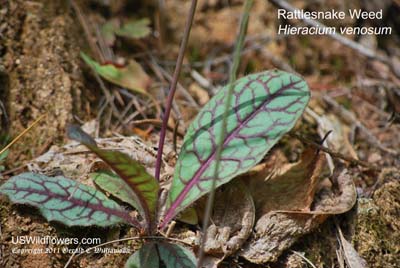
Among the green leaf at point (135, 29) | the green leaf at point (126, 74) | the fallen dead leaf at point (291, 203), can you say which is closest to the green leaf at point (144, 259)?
the fallen dead leaf at point (291, 203)

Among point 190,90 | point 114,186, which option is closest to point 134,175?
point 114,186

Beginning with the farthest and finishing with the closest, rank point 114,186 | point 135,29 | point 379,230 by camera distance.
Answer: point 135,29
point 379,230
point 114,186

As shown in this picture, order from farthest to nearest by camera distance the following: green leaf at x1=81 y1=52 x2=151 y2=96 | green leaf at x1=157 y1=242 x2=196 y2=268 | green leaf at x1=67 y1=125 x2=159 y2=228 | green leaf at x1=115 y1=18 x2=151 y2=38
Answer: green leaf at x1=115 y1=18 x2=151 y2=38, green leaf at x1=81 y1=52 x2=151 y2=96, green leaf at x1=157 y1=242 x2=196 y2=268, green leaf at x1=67 y1=125 x2=159 y2=228

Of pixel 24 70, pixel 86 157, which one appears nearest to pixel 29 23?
pixel 24 70

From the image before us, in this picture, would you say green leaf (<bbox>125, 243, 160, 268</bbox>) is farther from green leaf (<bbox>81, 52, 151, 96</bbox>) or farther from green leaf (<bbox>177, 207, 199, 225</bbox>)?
green leaf (<bbox>81, 52, 151, 96</bbox>)

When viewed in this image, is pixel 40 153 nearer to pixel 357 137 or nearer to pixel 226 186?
pixel 226 186

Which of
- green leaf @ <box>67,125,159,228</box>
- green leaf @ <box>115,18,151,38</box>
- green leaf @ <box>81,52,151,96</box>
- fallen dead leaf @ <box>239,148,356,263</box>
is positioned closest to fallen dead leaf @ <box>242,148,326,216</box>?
fallen dead leaf @ <box>239,148,356,263</box>

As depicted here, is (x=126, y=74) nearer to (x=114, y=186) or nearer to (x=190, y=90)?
(x=190, y=90)
